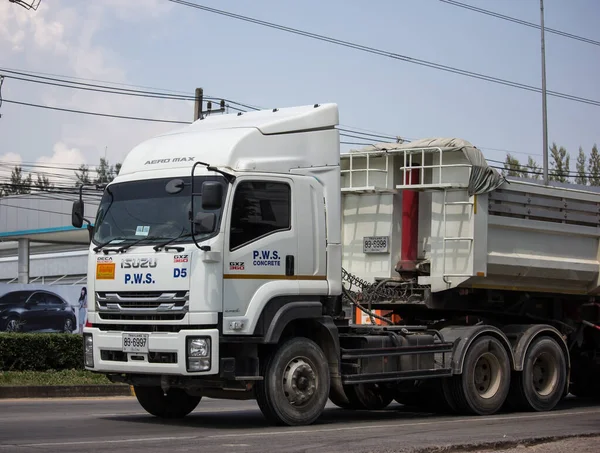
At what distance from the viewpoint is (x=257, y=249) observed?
11.1m

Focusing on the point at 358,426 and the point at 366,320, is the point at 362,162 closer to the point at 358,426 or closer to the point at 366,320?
the point at 366,320

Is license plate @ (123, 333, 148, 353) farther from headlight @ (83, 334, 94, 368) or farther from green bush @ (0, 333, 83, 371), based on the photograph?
green bush @ (0, 333, 83, 371)

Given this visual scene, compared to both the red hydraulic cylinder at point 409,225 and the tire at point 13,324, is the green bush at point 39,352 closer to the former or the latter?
the red hydraulic cylinder at point 409,225

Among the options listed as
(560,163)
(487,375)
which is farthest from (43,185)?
(487,375)

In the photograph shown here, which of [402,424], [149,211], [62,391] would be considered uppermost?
[149,211]

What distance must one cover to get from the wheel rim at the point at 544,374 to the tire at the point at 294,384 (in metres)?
4.37

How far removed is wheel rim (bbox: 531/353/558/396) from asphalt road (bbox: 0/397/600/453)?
0.40 meters

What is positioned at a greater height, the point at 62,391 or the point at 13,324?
the point at 13,324

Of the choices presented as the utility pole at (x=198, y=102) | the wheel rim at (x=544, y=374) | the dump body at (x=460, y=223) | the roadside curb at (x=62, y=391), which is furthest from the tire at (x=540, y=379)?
the utility pole at (x=198, y=102)

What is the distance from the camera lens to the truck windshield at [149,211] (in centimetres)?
1087

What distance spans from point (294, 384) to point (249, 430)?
76cm

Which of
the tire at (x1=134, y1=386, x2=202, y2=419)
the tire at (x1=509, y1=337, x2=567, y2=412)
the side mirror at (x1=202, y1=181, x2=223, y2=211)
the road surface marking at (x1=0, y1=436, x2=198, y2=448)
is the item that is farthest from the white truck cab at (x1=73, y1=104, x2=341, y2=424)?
the tire at (x1=509, y1=337, x2=567, y2=412)

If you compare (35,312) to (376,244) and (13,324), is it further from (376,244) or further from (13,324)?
(376,244)

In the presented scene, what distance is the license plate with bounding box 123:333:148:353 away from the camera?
1080 centimetres
